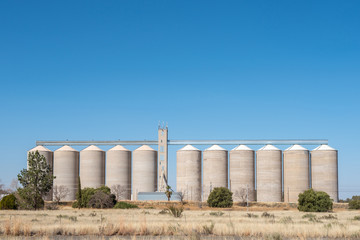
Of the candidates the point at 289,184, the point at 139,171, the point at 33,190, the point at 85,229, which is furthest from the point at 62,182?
the point at 85,229

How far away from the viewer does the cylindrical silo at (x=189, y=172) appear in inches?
3937

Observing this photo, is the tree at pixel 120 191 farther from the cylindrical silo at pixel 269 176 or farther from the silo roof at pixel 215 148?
the cylindrical silo at pixel 269 176

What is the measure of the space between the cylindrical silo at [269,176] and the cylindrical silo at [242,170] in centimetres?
141

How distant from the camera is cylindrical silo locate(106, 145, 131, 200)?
334 feet

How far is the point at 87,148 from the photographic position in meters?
105

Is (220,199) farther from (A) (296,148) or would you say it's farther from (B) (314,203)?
(A) (296,148)

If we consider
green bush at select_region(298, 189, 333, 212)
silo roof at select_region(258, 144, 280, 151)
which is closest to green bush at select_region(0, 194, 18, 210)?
green bush at select_region(298, 189, 333, 212)

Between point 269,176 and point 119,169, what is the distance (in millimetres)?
31052

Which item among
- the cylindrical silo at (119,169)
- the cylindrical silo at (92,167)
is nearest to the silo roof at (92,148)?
the cylindrical silo at (92,167)

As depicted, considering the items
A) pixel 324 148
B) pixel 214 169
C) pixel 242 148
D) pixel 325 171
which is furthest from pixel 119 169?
pixel 324 148

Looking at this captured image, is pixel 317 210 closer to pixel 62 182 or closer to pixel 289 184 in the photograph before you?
pixel 289 184

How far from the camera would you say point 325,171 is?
96938 mm

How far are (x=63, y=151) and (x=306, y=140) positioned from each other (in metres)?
51.0

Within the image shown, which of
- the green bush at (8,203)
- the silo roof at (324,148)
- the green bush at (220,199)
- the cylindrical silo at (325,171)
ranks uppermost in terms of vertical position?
the silo roof at (324,148)
